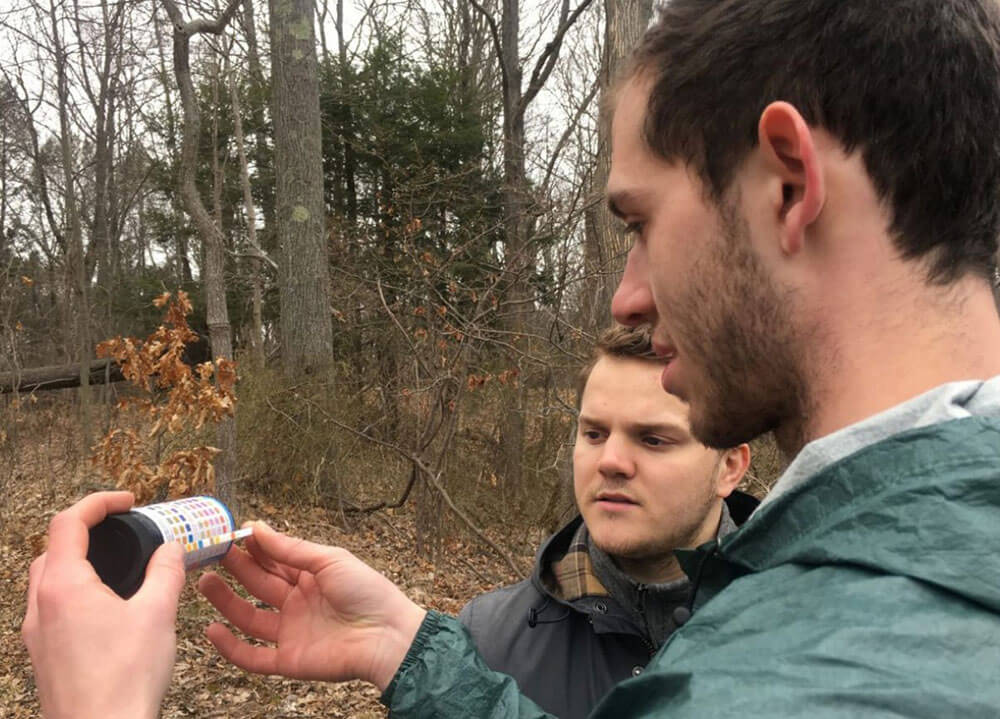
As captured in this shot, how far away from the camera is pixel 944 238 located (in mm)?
1126

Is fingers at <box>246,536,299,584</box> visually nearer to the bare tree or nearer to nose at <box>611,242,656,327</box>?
nose at <box>611,242,656,327</box>

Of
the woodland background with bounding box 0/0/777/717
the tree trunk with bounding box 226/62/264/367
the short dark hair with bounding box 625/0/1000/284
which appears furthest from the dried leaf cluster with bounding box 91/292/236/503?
the tree trunk with bounding box 226/62/264/367

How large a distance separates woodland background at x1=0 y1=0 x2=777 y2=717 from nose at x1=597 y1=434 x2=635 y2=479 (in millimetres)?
1422

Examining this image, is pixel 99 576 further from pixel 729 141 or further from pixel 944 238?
pixel 944 238

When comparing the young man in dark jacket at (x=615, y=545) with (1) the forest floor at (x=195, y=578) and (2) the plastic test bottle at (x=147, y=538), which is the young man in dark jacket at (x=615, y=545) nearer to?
(2) the plastic test bottle at (x=147, y=538)

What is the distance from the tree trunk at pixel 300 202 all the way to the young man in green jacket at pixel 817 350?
766 centimetres

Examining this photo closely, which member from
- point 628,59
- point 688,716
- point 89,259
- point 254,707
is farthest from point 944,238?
point 89,259

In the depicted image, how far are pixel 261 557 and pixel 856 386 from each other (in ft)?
4.79

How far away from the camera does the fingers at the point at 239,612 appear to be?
6.10 feet

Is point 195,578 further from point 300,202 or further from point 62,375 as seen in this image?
point 62,375

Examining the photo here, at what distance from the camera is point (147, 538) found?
151cm

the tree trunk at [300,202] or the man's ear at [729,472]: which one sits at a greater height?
the tree trunk at [300,202]

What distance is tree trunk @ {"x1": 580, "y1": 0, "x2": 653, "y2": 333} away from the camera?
255 inches

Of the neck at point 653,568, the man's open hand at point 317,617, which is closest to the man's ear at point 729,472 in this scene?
the neck at point 653,568
